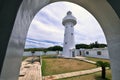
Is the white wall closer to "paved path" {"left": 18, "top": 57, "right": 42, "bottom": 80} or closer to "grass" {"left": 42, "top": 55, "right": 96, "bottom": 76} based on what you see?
"grass" {"left": 42, "top": 55, "right": 96, "bottom": 76}

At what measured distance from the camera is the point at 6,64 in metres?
0.65

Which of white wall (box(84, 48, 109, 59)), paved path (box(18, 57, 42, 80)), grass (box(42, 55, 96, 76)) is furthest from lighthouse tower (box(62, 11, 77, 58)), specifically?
paved path (box(18, 57, 42, 80))

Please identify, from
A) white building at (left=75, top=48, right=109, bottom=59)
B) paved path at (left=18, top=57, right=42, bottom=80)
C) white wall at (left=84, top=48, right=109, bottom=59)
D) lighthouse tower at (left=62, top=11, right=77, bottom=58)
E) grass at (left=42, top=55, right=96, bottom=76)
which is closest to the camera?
paved path at (left=18, top=57, right=42, bottom=80)

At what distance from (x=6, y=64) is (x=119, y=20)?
5.24ft

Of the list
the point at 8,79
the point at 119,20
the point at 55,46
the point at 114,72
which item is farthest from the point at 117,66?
the point at 55,46

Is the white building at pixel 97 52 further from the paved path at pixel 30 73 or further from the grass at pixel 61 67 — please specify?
the paved path at pixel 30 73

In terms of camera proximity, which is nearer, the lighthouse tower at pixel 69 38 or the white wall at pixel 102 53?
the white wall at pixel 102 53

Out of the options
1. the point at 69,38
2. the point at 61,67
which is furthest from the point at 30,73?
the point at 69,38

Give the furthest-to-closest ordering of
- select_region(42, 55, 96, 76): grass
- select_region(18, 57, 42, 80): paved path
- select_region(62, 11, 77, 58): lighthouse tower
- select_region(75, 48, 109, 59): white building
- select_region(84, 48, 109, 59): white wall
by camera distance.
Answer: select_region(62, 11, 77, 58): lighthouse tower, select_region(75, 48, 109, 59): white building, select_region(84, 48, 109, 59): white wall, select_region(42, 55, 96, 76): grass, select_region(18, 57, 42, 80): paved path

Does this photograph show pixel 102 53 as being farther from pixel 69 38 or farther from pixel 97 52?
pixel 69 38

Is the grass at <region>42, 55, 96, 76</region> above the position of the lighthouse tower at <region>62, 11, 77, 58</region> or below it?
below

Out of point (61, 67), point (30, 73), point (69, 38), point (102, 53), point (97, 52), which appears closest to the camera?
point (30, 73)

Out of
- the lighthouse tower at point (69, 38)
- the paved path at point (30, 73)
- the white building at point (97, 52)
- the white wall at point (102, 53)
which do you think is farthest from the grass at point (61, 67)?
the lighthouse tower at point (69, 38)

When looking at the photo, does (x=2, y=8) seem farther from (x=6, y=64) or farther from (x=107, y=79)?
(x=107, y=79)
